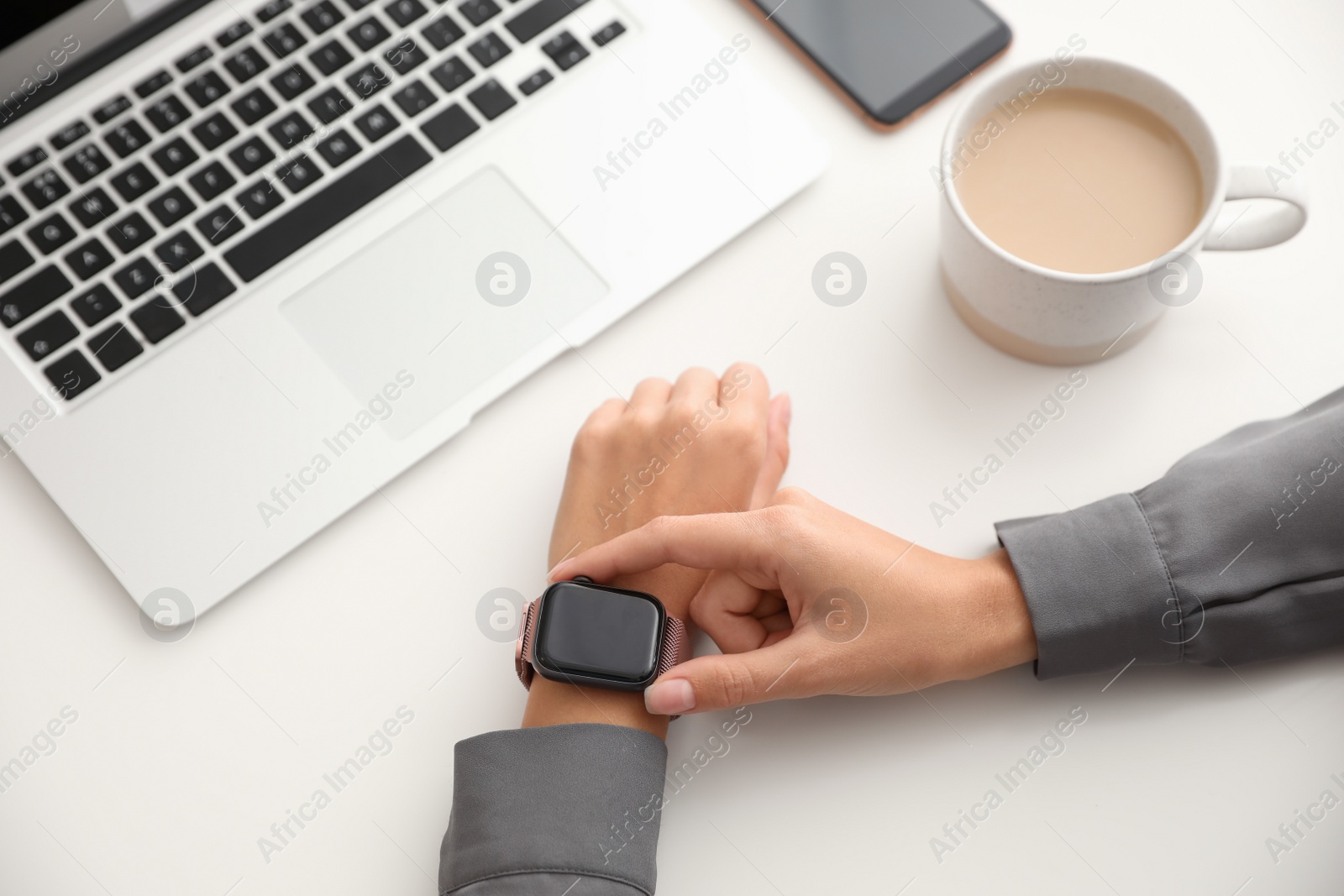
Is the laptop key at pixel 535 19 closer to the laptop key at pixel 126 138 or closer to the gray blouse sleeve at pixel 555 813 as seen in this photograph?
the laptop key at pixel 126 138

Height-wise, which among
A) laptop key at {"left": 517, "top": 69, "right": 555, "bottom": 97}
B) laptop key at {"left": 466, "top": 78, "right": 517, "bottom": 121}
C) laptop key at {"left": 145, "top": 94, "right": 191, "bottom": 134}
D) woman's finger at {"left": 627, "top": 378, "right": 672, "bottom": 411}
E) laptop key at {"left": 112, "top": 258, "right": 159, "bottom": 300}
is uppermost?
laptop key at {"left": 145, "top": 94, "right": 191, "bottom": 134}

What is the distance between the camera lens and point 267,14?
791 mm

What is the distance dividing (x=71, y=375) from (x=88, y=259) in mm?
87

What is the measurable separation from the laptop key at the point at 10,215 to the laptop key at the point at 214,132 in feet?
0.44

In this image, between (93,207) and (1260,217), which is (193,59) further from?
(1260,217)

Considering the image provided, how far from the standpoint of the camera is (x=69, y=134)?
0.76 metres

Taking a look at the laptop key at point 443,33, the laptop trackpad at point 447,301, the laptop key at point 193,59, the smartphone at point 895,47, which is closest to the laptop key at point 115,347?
the laptop trackpad at point 447,301

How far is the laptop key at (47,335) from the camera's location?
72 cm

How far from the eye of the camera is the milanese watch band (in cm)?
65

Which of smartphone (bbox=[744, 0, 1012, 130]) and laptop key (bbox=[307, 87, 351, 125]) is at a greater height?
laptop key (bbox=[307, 87, 351, 125])

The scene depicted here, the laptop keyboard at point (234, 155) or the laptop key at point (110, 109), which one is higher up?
the laptop key at point (110, 109)

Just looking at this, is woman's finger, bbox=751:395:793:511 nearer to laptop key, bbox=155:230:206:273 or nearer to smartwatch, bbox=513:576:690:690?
smartwatch, bbox=513:576:690:690

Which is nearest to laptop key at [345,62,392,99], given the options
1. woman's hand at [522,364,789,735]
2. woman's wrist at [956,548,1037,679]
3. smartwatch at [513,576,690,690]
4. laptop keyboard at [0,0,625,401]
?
laptop keyboard at [0,0,625,401]

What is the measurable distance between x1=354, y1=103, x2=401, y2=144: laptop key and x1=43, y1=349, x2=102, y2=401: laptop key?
0.26 m
